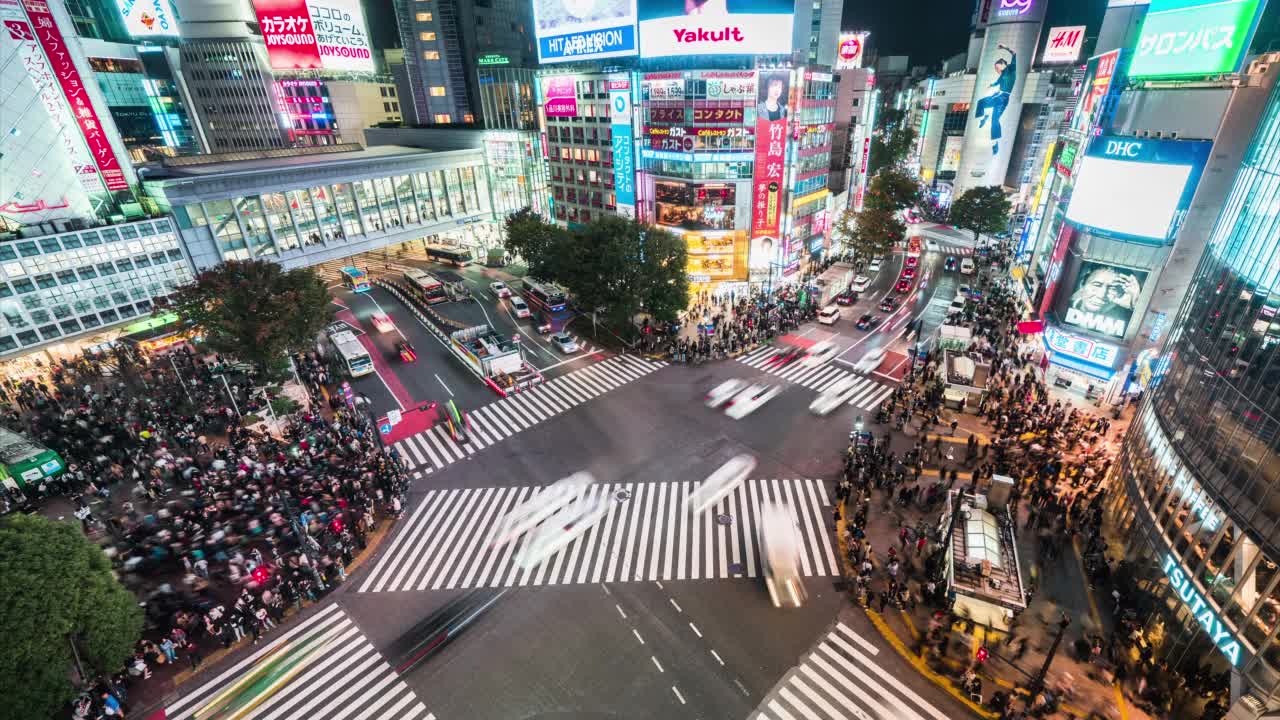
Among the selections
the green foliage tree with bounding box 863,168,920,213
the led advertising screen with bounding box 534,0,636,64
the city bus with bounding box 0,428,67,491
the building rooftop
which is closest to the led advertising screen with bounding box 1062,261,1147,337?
the green foliage tree with bounding box 863,168,920,213

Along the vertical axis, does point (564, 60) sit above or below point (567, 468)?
above

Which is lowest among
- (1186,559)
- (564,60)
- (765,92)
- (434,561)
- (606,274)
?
(434,561)

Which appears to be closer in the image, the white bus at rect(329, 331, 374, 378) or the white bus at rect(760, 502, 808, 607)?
the white bus at rect(760, 502, 808, 607)

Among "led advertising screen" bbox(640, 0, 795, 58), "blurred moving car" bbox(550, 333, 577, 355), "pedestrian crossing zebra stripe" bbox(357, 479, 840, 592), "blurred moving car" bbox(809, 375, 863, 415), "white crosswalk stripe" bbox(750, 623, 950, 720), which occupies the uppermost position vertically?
"led advertising screen" bbox(640, 0, 795, 58)

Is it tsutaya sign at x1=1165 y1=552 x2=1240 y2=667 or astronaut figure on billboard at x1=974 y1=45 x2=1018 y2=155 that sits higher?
astronaut figure on billboard at x1=974 y1=45 x2=1018 y2=155

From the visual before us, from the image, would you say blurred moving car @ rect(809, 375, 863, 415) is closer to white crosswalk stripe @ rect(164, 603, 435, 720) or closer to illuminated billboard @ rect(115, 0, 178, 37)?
white crosswalk stripe @ rect(164, 603, 435, 720)

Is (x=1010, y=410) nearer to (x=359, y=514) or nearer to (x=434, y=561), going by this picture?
(x=434, y=561)

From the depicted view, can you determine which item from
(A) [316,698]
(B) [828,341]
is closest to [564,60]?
(B) [828,341]
